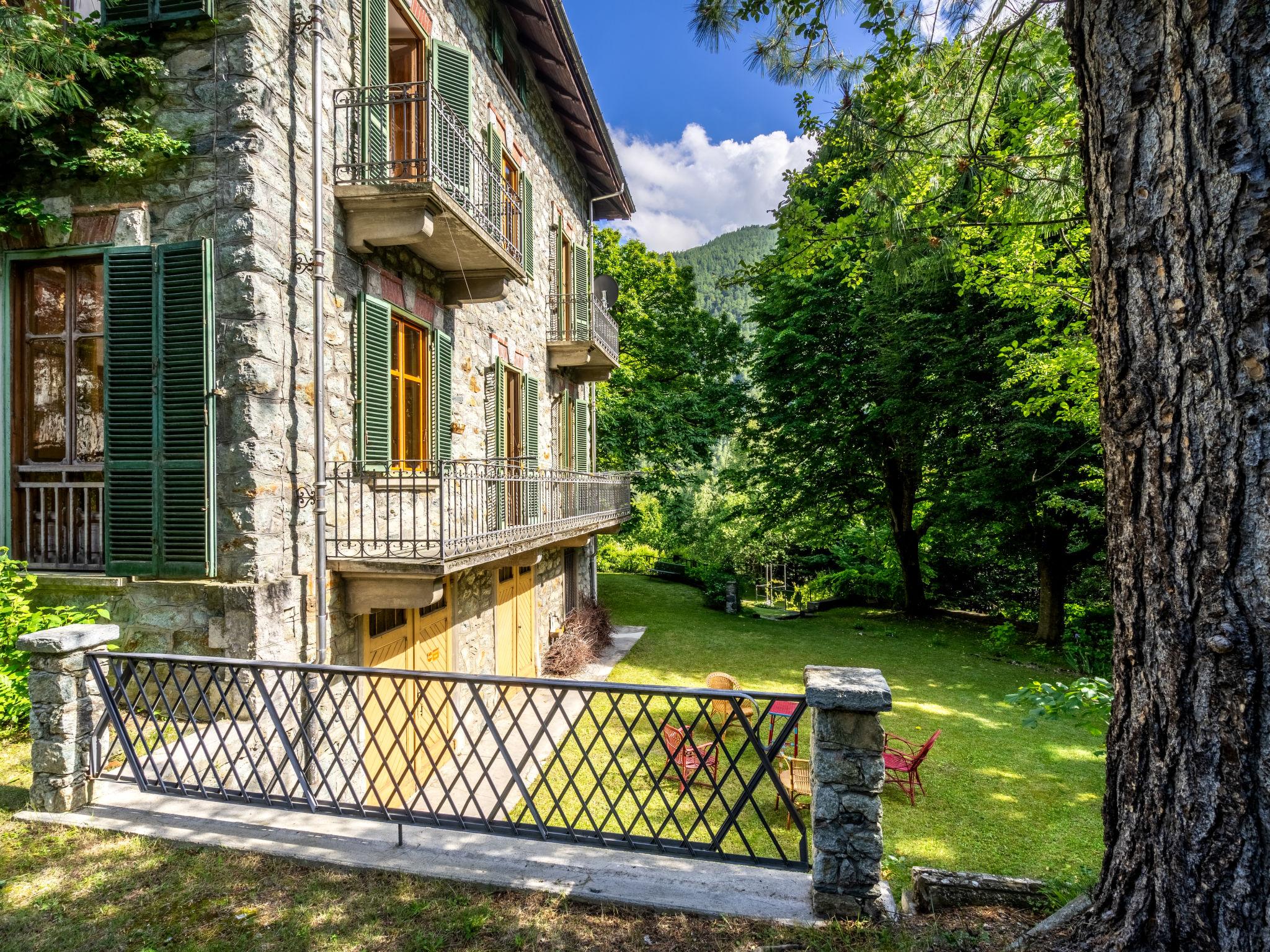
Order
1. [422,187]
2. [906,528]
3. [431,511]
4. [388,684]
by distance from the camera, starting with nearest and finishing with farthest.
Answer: [422,187] < [388,684] < [431,511] < [906,528]

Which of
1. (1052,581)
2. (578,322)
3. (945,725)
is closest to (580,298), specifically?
(578,322)

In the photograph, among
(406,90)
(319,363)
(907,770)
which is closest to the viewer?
(319,363)

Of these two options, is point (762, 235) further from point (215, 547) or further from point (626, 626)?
point (215, 547)

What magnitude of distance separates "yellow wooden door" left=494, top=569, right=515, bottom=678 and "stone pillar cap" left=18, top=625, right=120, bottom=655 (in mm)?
5627

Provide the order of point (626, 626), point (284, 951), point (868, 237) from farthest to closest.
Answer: point (626, 626) < point (868, 237) < point (284, 951)

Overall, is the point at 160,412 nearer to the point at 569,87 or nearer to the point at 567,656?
the point at 567,656

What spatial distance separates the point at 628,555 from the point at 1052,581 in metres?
15.7

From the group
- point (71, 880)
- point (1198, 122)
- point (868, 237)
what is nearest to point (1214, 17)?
point (1198, 122)

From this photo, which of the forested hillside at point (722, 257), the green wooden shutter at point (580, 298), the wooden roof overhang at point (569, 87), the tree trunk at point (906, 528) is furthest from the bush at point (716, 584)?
the forested hillside at point (722, 257)

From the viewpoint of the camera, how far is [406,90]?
712cm

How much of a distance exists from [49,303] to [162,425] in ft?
5.75

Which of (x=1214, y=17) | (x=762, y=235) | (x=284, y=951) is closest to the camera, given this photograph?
(x=1214, y=17)

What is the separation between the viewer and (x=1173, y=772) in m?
2.19

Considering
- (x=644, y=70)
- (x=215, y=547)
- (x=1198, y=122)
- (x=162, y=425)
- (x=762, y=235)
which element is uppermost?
(x=762, y=235)
